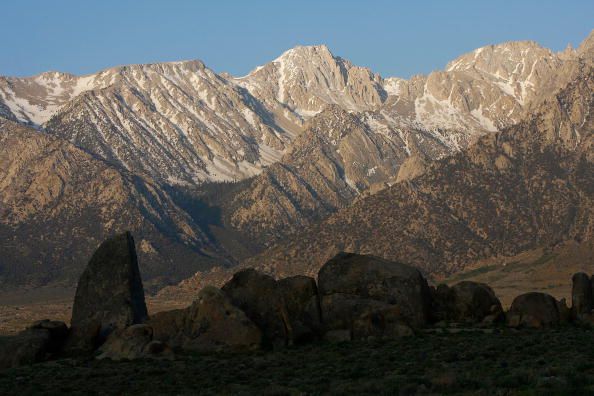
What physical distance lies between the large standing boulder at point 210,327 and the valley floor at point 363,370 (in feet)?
6.58

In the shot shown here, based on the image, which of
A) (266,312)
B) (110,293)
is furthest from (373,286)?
(110,293)

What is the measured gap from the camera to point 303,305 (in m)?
75.1

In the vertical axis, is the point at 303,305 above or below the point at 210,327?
above

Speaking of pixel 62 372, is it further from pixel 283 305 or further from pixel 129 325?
pixel 283 305

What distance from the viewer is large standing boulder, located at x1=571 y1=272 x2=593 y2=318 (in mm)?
84562

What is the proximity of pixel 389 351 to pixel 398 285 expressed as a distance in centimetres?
1874

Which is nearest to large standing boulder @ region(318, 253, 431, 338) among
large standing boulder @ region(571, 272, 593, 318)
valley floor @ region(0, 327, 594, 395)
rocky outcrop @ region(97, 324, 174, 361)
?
valley floor @ region(0, 327, 594, 395)

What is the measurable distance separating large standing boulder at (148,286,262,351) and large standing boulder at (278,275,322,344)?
490cm

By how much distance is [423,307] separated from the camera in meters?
79.1

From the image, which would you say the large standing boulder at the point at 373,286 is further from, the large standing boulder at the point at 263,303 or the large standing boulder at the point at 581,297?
the large standing boulder at the point at 581,297

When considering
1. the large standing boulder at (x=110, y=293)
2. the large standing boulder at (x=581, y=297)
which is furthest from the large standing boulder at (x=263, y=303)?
the large standing boulder at (x=581, y=297)

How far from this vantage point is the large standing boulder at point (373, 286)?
74.7 meters

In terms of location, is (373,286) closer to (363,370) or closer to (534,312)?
(534,312)

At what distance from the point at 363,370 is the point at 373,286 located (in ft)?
95.5
